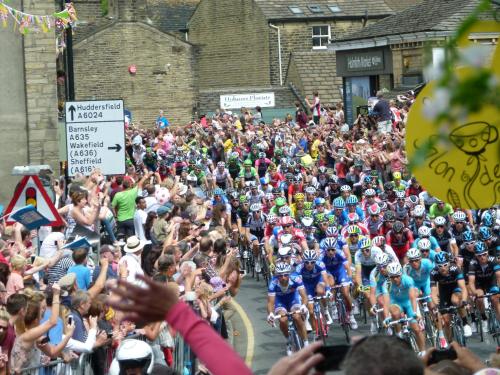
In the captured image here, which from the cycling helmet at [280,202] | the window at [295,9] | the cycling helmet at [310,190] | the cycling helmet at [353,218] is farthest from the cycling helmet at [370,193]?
the window at [295,9]

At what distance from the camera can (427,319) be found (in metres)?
18.9

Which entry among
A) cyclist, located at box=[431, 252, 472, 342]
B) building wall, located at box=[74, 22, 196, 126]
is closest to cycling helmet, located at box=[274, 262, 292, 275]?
cyclist, located at box=[431, 252, 472, 342]

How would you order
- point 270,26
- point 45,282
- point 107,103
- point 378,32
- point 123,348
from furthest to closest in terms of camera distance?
point 270,26 < point 378,32 < point 107,103 < point 45,282 < point 123,348

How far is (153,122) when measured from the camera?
A: 60938mm

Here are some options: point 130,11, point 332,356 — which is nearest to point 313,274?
point 332,356

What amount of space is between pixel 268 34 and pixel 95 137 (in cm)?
4373

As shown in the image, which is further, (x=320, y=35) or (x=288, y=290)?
(x=320, y=35)

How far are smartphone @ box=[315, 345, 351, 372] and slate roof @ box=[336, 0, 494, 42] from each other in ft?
122

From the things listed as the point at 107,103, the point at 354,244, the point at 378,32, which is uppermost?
the point at 378,32

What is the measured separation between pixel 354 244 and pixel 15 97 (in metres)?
10.3

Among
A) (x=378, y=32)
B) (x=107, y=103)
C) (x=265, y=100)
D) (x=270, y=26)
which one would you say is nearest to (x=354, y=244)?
(x=107, y=103)

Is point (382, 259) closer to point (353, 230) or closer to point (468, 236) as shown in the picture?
point (468, 236)

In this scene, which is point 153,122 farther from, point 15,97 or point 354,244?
point 354,244

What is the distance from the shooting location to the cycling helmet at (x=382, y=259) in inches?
755
